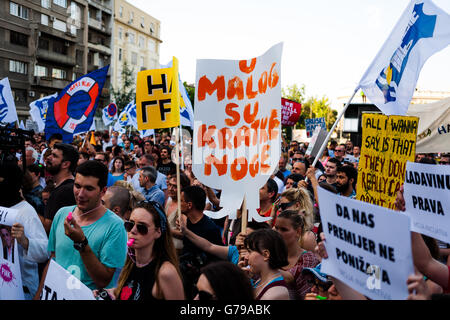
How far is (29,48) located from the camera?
131ft

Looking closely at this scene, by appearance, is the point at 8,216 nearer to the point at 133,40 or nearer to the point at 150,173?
the point at 150,173

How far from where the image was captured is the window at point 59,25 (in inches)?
1679

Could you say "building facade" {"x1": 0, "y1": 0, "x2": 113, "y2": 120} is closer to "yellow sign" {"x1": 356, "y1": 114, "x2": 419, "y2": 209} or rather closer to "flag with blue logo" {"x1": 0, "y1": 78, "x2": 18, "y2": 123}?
"flag with blue logo" {"x1": 0, "y1": 78, "x2": 18, "y2": 123}

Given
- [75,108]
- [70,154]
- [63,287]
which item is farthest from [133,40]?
[63,287]

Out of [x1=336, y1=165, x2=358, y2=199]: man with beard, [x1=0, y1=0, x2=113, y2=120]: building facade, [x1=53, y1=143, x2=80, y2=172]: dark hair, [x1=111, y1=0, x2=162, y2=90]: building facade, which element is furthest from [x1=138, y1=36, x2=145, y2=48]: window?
[x1=53, y1=143, x2=80, y2=172]: dark hair

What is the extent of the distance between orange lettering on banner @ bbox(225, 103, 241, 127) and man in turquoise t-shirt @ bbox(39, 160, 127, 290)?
1.28 meters

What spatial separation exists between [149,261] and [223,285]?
0.76 metres

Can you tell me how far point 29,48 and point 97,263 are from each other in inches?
1640

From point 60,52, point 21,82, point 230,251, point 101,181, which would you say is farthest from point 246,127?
point 60,52

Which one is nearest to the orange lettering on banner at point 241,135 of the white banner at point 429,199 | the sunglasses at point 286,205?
the sunglasses at point 286,205

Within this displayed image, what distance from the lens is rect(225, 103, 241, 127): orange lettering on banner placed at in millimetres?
4203

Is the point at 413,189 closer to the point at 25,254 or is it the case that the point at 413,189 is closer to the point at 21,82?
the point at 25,254

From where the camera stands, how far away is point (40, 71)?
42.5m

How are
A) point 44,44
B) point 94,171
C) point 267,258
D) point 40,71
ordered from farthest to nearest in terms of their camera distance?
Result: point 40,71 → point 44,44 → point 94,171 → point 267,258
